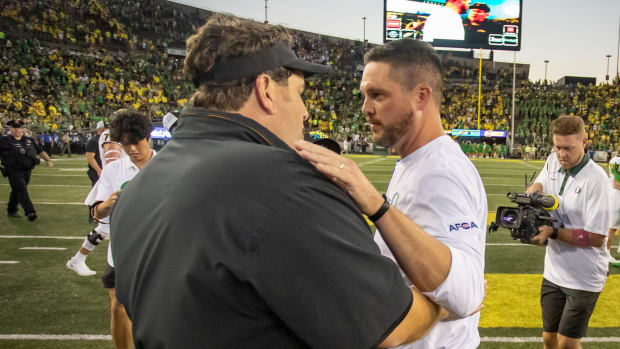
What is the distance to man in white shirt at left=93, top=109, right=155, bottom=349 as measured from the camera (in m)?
3.79

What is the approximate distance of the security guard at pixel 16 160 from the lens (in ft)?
32.9

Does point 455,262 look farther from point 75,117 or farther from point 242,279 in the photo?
point 75,117

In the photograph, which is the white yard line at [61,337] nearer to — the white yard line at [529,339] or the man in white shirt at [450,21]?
the white yard line at [529,339]

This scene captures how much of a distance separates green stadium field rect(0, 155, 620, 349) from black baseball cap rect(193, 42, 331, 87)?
3.92m

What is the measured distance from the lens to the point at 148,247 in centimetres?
105

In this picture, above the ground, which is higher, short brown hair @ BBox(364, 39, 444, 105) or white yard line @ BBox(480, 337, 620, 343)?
short brown hair @ BBox(364, 39, 444, 105)

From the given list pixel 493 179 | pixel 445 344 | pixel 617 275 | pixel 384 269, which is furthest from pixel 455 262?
pixel 493 179

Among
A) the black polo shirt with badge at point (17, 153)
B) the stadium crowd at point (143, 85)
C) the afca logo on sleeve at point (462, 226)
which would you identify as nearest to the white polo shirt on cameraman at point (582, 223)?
the afca logo on sleeve at point (462, 226)

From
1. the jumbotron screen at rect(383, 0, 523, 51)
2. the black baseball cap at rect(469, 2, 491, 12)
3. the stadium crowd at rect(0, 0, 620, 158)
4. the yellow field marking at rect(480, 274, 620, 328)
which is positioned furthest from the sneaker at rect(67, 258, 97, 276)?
the black baseball cap at rect(469, 2, 491, 12)

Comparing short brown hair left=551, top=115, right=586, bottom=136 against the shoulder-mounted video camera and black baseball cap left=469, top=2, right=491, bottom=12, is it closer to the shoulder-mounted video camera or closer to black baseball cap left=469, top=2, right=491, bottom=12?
the shoulder-mounted video camera

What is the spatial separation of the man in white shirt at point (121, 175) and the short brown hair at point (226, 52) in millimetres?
2875

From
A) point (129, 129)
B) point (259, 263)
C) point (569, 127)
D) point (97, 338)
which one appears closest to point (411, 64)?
point (259, 263)

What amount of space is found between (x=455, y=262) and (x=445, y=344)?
582 millimetres

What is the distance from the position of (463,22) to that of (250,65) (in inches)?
1350
